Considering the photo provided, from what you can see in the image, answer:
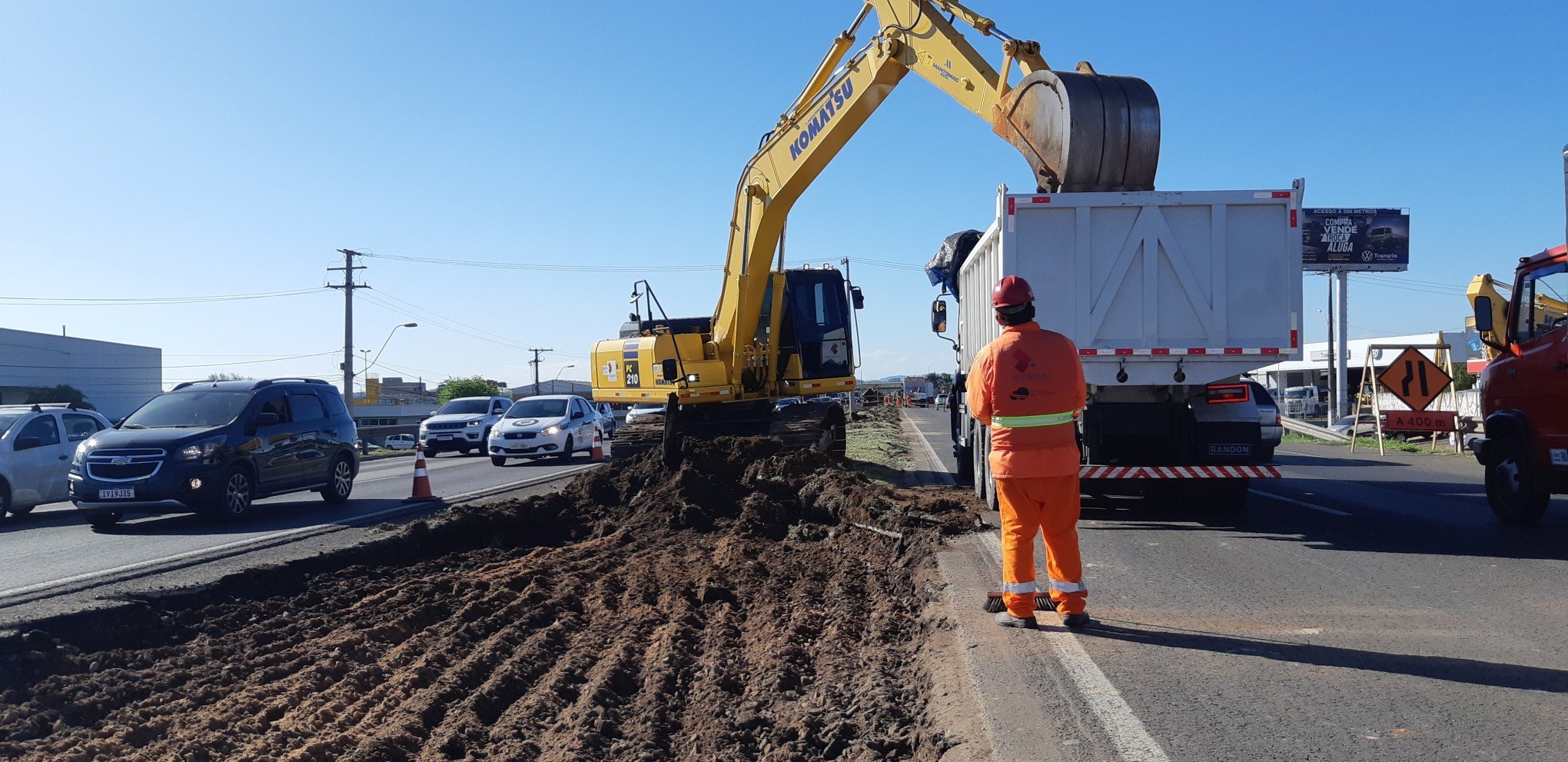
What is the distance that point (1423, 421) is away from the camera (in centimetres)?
1466

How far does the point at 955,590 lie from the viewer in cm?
725

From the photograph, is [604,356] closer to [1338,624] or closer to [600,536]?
[600,536]

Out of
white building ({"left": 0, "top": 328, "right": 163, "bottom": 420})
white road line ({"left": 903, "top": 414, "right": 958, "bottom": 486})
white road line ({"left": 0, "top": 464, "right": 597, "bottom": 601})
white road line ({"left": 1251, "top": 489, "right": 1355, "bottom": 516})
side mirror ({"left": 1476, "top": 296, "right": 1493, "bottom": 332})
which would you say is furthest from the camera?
white building ({"left": 0, "top": 328, "right": 163, "bottom": 420})

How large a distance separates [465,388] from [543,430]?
266 feet

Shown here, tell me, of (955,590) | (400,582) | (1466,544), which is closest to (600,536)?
(400,582)

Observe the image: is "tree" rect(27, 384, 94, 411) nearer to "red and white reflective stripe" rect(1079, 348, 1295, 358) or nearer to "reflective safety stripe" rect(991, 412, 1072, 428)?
"red and white reflective stripe" rect(1079, 348, 1295, 358)

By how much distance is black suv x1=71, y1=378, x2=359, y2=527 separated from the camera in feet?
40.7

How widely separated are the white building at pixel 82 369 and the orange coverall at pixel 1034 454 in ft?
195

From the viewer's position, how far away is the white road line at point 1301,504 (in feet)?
38.0

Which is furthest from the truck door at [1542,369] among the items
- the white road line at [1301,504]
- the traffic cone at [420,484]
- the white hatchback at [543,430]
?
the white hatchback at [543,430]

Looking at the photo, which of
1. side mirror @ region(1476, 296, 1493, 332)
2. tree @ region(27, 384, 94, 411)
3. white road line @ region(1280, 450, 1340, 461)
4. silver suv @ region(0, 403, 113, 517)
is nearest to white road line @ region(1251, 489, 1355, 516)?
side mirror @ region(1476, 296, 1493, 332)

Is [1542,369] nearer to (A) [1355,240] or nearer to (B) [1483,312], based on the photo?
(B) [1483,312]

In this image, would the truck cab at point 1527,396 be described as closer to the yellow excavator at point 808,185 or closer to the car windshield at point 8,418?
the yellow excavator at point 808,185

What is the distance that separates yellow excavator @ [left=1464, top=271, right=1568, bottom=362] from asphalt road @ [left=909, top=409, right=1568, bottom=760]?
1.80 meters
